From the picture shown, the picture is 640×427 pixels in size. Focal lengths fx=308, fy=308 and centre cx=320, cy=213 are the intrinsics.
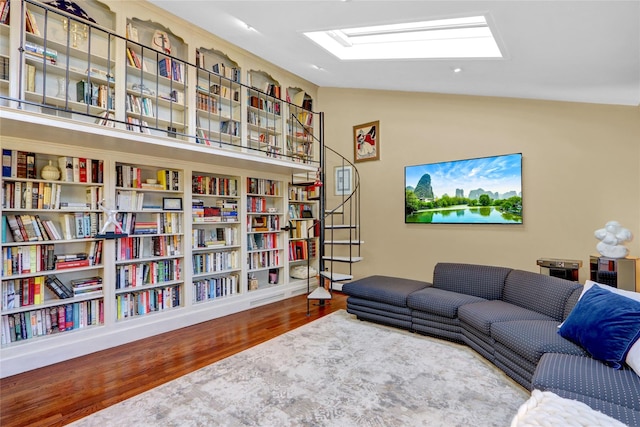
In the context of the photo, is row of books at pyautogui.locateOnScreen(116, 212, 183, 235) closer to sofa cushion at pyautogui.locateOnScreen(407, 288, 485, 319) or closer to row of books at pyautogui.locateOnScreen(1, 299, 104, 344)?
row of books at pyautogui.locateOnScreen(1, 299, 104, 344)

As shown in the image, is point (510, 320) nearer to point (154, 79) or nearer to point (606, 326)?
point (606, 326)

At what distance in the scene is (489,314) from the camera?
2.69 metres

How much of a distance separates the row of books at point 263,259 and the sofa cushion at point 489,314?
272 cm

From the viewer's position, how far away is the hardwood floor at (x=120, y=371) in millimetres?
2078

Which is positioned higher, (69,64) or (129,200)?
(69,64)

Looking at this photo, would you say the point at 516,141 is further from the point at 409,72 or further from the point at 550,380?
the point at 550,380

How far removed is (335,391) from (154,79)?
3.77 metres

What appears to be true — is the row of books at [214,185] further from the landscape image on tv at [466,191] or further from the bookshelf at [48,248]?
the landscape image on tv at [466,191]

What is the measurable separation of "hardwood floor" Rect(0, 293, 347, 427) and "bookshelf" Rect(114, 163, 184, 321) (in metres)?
0.42

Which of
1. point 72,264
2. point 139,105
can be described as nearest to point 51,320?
point 72,264

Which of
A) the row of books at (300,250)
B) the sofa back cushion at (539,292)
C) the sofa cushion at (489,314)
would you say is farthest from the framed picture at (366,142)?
the sofa cushion at (489,314)

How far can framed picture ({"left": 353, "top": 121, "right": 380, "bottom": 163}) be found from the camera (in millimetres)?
4996

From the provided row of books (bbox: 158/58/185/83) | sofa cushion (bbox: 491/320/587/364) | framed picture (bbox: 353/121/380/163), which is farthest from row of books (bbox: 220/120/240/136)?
sofa cushion (bbox: 491/320/587/364)

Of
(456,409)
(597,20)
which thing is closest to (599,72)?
(597,20)
